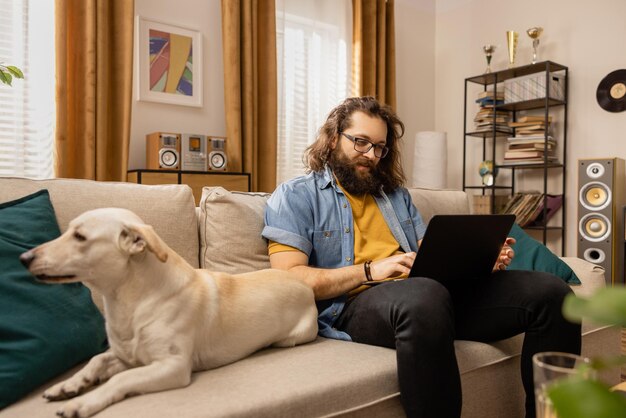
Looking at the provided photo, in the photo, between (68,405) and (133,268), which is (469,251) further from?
(68,405)

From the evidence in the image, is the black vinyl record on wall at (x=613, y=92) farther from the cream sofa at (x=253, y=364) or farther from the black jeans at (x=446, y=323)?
the black jeans at (x=446, y=323)

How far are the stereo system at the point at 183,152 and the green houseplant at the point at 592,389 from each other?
3402 millimetres

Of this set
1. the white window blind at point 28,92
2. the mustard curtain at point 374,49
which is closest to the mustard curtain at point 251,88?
the mustard curtain at point 374,49

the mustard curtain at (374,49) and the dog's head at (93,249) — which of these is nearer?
the dog's head at (93,249)

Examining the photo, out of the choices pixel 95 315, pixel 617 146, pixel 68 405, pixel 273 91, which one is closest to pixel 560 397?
pixel 68 405

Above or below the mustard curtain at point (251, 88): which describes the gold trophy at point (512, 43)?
above

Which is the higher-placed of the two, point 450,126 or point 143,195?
point 450,126

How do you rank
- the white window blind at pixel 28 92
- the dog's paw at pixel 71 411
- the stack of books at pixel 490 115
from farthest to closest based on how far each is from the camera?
1. the stack of books at pixel 490 115
2. the white window blind at pixel 28 92
3. the dog's paw at pixel 71 411

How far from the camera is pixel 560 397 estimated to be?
7.6 inches

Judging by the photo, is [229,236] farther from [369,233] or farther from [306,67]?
[306,67]

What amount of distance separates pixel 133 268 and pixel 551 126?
4132 millimetres

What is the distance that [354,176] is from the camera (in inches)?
76.7

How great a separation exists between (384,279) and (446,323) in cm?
31

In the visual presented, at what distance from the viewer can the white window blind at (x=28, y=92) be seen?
3227 millimetres
